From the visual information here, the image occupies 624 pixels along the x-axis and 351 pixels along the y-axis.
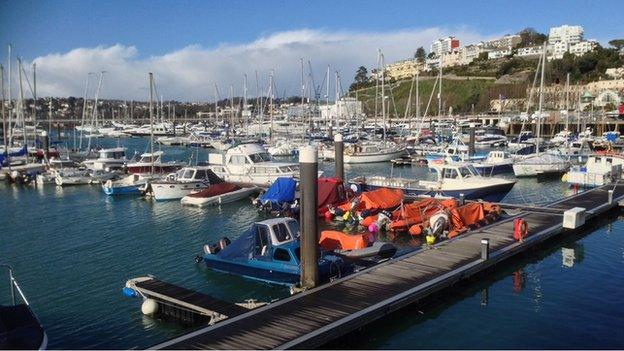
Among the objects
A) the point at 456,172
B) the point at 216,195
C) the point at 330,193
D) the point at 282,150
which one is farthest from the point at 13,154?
the point at 456,172

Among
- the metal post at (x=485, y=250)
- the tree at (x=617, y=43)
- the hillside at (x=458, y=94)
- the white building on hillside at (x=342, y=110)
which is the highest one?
the tree at (x=617, y=43)

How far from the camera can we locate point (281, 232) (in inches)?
720

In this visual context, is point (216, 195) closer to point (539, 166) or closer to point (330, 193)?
point (330, 193)

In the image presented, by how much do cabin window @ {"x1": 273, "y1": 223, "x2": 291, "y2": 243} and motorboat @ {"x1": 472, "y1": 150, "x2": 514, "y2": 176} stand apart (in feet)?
102

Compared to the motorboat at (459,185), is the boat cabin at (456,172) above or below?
above

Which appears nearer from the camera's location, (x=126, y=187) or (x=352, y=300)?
(x=352, y=300)

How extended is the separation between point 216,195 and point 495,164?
2626 centimetres

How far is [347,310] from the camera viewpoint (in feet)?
44.8

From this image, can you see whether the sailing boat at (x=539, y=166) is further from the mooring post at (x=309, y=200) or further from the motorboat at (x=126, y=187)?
the mooring post at (x=309, y=200)

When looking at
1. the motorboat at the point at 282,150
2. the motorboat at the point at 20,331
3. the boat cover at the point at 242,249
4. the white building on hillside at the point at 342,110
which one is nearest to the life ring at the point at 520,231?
the boat cover at the point at 242,249

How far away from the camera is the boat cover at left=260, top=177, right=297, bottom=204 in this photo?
101 ft

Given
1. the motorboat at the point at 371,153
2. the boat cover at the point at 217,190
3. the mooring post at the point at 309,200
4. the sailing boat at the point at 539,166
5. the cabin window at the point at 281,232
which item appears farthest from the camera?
the motorboat at the point at 371,153

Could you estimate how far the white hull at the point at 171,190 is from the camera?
121 feet

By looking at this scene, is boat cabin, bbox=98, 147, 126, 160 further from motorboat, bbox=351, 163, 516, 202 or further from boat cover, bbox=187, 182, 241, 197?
motorboat, bbox=351, 163, 516, 202
